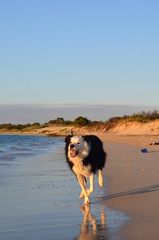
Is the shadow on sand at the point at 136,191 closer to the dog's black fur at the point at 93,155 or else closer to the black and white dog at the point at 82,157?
the black and white dog at the point at 82,157

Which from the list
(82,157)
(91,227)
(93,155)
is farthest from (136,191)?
(91,227)

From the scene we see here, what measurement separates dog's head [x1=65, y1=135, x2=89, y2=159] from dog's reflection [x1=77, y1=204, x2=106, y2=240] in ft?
4.86

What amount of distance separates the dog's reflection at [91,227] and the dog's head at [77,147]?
1.48 m

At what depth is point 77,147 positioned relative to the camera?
840cm

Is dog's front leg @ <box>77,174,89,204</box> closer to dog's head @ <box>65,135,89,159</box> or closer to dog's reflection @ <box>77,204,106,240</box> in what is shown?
dog's head @ <box>65,135,89,159</box>

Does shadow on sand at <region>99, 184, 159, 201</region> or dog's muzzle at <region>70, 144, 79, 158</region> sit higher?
dog's muzzle at <region>70, 144, 79, 158</region>

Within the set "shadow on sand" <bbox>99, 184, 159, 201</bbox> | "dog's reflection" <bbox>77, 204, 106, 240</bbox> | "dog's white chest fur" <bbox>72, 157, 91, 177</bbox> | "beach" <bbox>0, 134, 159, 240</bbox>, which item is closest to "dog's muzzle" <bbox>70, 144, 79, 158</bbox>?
"dog's white chest fur" <bbox>72, 157, 91, 177</bbox>

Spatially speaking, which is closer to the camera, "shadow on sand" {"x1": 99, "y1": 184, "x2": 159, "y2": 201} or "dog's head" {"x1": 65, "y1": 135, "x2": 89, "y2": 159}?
"dog's head" {"x1": 65, "y1": 135, "x2": 89, "y2": 159}

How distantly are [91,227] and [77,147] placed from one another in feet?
8.57

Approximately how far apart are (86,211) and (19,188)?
117 inches

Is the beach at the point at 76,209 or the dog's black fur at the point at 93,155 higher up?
the dog's black fur at the point at 93,155

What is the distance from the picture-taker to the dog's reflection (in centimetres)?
545

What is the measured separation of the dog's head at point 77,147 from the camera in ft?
27.4

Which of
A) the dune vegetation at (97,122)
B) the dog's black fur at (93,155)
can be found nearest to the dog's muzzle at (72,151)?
the dog's black fur at (93,155)
